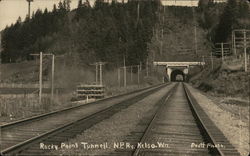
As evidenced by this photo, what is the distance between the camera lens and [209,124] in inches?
612

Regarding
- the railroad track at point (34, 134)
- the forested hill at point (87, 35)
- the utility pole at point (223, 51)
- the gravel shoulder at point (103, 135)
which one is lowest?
the gravel shoulder at point (103, 135)

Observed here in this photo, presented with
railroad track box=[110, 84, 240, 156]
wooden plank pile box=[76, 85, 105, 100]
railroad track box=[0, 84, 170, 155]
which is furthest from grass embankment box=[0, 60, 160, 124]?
railroad track box=[110, 84, 240, 156]

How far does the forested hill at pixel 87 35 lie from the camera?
420 feet

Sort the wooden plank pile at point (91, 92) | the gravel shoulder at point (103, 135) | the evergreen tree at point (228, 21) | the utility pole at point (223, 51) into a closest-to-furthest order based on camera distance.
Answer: the gravel shoulder at point (103, 135), the wooden plank pile at point (91, 92), the utility pole at point (223, 51), the evergreen tree at point (228, 21)

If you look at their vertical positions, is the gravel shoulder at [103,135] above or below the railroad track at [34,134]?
below

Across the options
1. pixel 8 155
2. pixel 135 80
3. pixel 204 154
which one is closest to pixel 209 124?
pixel 204 154

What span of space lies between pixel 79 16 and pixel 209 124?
172 meters

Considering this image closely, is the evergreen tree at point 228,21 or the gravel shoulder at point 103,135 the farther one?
the evergreen tree at point 228,21

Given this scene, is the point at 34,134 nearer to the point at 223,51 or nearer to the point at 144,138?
the point at 144,138

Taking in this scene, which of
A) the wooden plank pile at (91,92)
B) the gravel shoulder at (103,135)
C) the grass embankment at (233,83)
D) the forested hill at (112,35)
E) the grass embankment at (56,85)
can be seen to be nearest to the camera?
the gravel shoulder at (103,135)

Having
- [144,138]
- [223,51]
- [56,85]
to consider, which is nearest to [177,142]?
[144,138]

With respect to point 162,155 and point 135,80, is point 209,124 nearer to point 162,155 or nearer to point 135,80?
point 162,155

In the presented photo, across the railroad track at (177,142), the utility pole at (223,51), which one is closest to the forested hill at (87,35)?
the utility pole at (223,51)

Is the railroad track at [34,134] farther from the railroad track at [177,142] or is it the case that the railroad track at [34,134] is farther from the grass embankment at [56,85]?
the grass embankment at [56,85]
